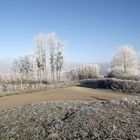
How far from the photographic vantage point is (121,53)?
64.8 meters

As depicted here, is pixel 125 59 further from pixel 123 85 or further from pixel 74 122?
pixel 74 122

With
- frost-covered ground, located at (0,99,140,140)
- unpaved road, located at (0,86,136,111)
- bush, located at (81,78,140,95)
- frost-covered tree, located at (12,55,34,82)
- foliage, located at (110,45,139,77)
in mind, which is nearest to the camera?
frost-covered ground, located at (0,99,140,140)

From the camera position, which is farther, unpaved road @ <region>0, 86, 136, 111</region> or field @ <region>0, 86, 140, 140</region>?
unpaved road @ <region>0, 86, 136, 111</region>

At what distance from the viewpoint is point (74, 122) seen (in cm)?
1244

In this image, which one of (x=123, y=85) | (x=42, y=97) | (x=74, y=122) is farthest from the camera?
(x=123, y=85)

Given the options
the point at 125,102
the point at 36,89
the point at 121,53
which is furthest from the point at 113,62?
the point at 125,102

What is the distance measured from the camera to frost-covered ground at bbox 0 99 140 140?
11188 mm

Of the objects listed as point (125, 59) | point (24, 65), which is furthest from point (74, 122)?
point (125, 59)

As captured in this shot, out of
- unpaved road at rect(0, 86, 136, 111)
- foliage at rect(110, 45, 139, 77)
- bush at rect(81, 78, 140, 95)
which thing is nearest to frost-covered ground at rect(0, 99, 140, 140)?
unpaved road at rect(0, 86, 136, 111)

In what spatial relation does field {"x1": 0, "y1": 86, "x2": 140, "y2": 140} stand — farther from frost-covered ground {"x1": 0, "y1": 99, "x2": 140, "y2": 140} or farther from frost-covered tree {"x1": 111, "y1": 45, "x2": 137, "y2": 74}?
frost-covered tree {"x1": 111, "y1": 45, "x2": 137, "y2": 74}

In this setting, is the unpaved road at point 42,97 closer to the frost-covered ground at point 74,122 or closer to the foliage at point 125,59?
the frost-covered ground at point 74,122

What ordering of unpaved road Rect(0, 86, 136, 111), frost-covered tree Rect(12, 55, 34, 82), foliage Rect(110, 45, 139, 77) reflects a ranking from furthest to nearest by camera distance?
foliage Rect(110, 45, 139, 77)
frost-covered tree Rect(12, 55, 34, 82)
unpaved road Rect(0, 86, 136, 111)

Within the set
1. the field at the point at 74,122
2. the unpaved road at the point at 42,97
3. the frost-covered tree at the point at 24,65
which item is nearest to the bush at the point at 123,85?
the unpaved road at the point at 42,97

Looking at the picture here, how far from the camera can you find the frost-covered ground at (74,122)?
1119 centimetres
